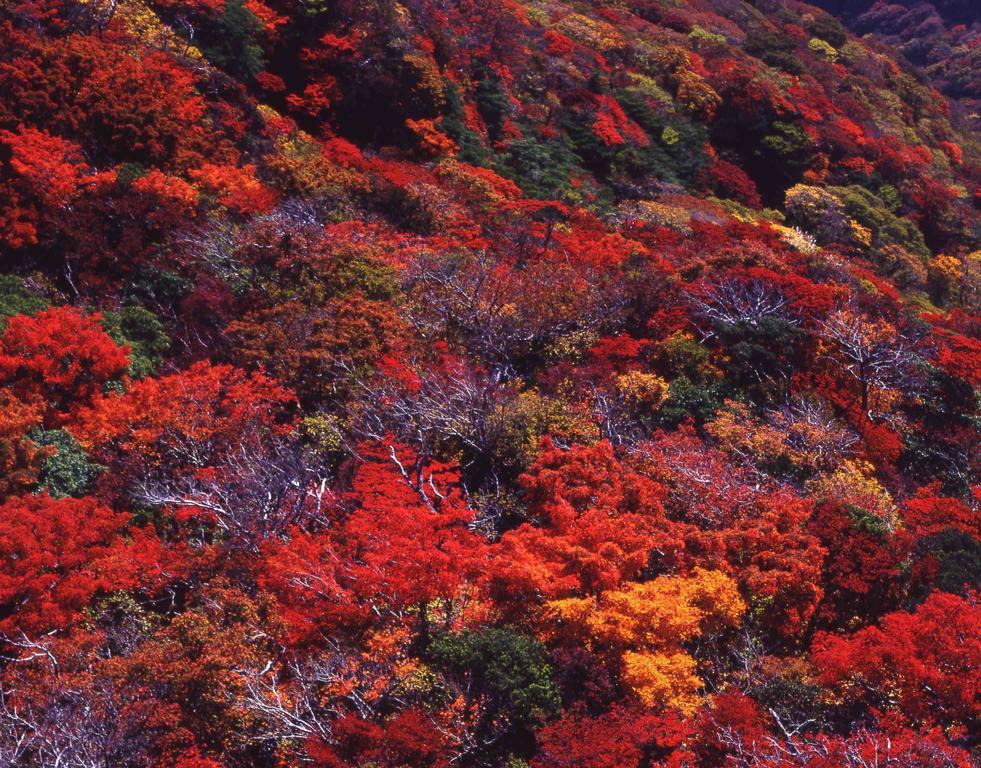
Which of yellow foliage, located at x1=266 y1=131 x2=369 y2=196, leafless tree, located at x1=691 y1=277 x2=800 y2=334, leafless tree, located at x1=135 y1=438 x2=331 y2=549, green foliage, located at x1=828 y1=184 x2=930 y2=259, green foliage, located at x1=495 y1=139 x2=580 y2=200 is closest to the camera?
leafless tree, located at x1=135 y1=438 x2=331 y2=549

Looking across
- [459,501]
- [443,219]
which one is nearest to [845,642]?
[459,501]

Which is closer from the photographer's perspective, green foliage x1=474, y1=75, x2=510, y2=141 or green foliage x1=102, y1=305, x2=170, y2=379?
green foliage x1=102, y1=305, x2=170, y2=379

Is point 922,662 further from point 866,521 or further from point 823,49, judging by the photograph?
point 823,49

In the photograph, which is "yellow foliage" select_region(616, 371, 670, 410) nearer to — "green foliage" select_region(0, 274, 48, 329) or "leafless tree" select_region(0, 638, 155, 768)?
"leafless tree" select_region(0, 638, 155, 768)

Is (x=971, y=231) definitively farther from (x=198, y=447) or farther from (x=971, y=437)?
(x=198, y=447)

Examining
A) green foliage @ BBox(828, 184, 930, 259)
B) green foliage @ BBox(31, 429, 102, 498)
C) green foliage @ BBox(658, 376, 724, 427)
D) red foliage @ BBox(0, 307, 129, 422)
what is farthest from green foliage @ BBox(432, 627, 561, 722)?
green foliage @ BBox(828, 184, 930, 259)

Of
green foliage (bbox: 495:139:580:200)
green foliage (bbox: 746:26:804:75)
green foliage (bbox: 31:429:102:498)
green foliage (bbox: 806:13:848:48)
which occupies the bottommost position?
green foliage (bbox: 31:429:102:498)

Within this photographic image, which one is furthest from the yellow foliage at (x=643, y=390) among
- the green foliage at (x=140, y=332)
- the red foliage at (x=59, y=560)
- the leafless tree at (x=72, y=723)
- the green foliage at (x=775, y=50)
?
the green foliage at (x=775, y=50)
